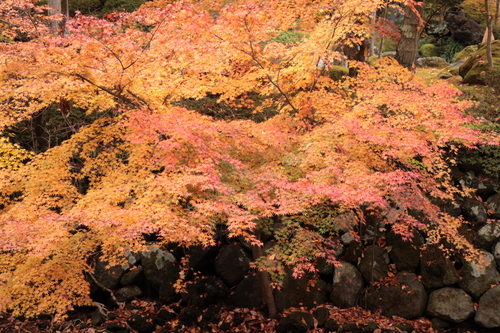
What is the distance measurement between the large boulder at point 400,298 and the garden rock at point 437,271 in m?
0.26

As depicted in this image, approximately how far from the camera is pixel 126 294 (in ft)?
33.4

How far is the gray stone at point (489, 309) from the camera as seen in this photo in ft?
27.6

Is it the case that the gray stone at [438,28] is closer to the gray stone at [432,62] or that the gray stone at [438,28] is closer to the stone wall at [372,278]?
the gray stone at [432,62]

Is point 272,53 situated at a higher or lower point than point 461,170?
higher

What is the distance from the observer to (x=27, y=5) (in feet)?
32.9

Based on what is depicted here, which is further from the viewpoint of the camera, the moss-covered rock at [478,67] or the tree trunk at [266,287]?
the moss-covered rock at [478,67]

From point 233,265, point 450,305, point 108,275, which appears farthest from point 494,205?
point 108,275

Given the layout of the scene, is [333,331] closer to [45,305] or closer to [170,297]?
[170,297]

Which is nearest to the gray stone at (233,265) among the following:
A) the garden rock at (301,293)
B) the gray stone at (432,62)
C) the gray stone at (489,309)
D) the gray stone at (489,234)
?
the garden rock at (301,293)

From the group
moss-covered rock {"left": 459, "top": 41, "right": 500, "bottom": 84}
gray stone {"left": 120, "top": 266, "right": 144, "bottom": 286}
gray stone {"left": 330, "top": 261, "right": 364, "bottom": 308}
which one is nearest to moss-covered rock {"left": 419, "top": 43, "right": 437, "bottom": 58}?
moss-covered rock {"left": 459, "top": 41, "right": 500, "bottom": 84}

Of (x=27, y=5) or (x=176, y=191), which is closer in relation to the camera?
(x=176, y=191)

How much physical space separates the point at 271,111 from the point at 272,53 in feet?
17.7

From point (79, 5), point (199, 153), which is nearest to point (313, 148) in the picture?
point (199, 153)

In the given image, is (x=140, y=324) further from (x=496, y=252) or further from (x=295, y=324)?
(x=496, y=252)
